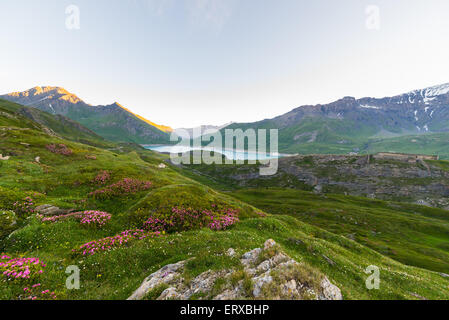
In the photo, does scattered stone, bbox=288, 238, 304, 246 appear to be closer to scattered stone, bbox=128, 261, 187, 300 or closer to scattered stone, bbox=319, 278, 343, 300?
scattered stone, bbox=319, 278, 343, 300

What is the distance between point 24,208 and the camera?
18.9 m

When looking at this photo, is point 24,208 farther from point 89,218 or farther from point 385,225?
point 385,225

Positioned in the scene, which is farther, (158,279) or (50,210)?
(50,210)

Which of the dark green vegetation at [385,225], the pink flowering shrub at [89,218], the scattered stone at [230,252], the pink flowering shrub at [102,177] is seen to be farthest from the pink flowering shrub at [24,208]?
the dark green vegetation at [385,225]

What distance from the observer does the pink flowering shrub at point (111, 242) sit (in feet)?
45.4

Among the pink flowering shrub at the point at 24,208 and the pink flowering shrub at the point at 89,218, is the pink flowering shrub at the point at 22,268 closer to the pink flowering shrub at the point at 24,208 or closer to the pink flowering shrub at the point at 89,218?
the pink flowering shrub at the point at 89,218

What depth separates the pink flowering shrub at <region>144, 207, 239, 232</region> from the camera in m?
19.3

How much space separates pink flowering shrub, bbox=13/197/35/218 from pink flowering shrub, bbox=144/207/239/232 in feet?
39.6

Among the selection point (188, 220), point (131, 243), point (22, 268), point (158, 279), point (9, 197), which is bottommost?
point (188, 220)

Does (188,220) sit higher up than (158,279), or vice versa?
(158,279)

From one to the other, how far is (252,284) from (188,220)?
13.5m

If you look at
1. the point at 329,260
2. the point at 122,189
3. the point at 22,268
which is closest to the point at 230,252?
the point at 329,260

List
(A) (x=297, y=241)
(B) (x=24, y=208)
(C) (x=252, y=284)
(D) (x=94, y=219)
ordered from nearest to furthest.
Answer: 1. (C) (x=252, y=284)
2. (A) (x=297, y=241)
3. (D) (x=94, y=219)
4. (B) (x=24, y=208)
